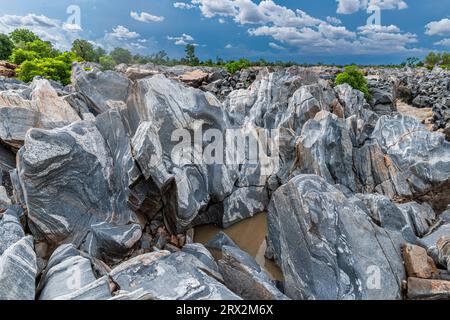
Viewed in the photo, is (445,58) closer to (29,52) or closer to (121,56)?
(121,56)

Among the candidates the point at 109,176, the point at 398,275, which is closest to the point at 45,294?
the point at 109,176

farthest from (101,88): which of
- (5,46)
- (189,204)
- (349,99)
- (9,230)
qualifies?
(5,46)

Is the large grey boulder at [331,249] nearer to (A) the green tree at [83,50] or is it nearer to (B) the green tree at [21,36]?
(A) the green tree at [83,50]

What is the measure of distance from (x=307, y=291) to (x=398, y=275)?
1.72 meters

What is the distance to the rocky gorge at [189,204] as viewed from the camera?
4.82 meters

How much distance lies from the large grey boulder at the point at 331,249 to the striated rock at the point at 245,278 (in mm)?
652

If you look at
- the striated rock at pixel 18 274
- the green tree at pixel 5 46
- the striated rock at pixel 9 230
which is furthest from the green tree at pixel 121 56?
the striated rock at pixel 18 274

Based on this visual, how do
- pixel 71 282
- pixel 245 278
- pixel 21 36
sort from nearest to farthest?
pixel 71 282 → pixel 245 278 → pixel 21 36

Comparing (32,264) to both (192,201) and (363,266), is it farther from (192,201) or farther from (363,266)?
(363,266)

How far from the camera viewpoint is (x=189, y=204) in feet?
23.5

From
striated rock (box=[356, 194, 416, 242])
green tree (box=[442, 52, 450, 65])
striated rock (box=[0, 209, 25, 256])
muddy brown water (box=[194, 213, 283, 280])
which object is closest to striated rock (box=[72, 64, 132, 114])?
striated rock (box=[0, 209, 25, 256])

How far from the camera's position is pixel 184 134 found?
830 centimetres

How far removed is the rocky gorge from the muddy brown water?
0.29 meters

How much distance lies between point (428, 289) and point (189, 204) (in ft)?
16.3
